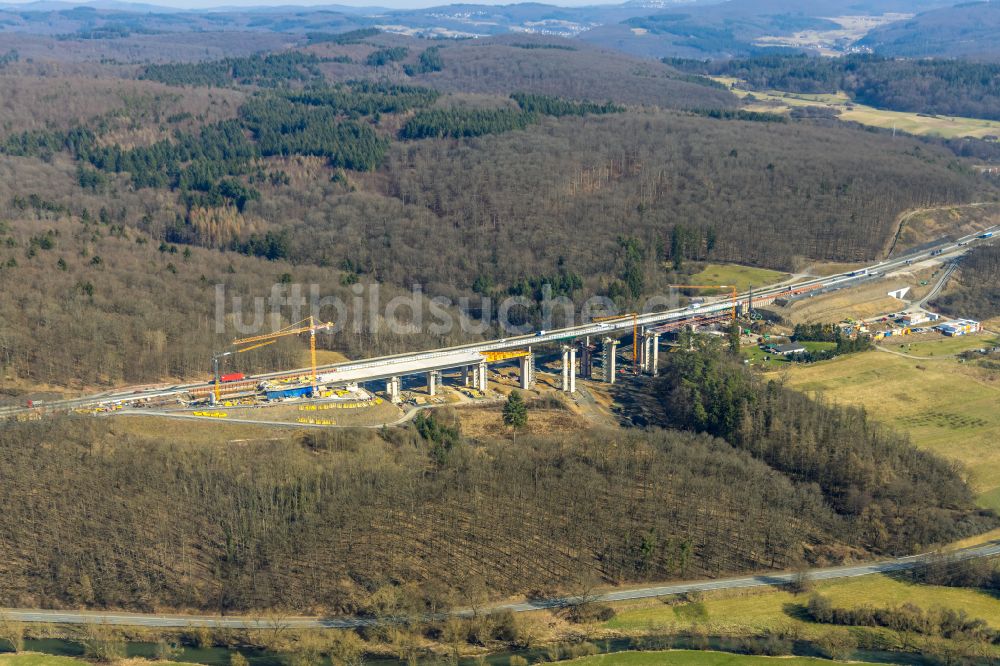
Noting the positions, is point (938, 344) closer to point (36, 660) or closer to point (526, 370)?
point (526, 370)

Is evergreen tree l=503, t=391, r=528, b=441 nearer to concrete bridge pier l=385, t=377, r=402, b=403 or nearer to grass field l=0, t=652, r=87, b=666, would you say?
concrete bridge pier l=385, t=377, r=402, b=403

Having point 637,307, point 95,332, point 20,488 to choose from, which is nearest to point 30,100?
point 95,332

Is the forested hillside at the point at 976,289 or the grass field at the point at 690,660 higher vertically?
the forested hillside at the point at 976,289

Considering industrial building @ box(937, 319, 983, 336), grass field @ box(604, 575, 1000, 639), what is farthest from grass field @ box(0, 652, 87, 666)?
industrial building @ box(937, 319, 983, 336)

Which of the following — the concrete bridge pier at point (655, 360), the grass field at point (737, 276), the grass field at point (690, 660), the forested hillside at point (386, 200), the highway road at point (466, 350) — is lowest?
the grass field at point (690, 660)

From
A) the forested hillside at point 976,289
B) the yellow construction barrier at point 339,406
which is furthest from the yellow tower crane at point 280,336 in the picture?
the forested hillside at point 976,289

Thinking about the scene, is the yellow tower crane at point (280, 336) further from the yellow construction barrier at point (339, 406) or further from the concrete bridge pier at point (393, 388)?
the concrete bridge pier at point (393, 388)
